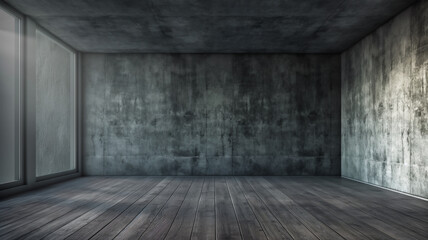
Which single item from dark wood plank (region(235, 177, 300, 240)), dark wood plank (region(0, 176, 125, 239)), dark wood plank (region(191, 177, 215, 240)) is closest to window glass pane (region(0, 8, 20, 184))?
dark wood plank (region(0, 176, 125, 239))

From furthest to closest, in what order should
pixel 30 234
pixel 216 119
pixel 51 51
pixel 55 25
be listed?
1. pixel 216 119
2. pixel 51 51
3. pixel 55 25
4. pixel 30 234

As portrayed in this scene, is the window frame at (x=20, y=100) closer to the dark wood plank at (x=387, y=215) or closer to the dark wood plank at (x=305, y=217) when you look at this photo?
the dark wood plank at (x=305, y=217)

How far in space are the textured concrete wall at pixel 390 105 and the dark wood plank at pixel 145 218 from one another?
410 cm

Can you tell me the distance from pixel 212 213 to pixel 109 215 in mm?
1256

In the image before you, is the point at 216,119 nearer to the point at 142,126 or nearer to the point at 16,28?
the point at 142,126

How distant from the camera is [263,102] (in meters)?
8.95

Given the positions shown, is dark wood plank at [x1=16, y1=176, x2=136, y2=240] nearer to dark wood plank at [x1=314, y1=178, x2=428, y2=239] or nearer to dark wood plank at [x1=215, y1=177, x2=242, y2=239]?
dark wood plank at [x1=215, y1=177, x2=242, y2=239]

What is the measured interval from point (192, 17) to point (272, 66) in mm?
3331

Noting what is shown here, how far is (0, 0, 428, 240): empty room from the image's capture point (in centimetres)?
421

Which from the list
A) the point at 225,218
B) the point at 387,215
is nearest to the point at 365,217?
the point at 387,215

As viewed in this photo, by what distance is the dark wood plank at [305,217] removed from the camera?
3.33 metres

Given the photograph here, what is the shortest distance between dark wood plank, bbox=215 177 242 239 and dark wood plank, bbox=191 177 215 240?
0.20 ft

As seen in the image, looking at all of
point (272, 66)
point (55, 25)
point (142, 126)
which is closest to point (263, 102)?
point (272, 66)

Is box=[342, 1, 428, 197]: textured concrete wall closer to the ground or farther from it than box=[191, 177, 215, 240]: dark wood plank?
farther from it
